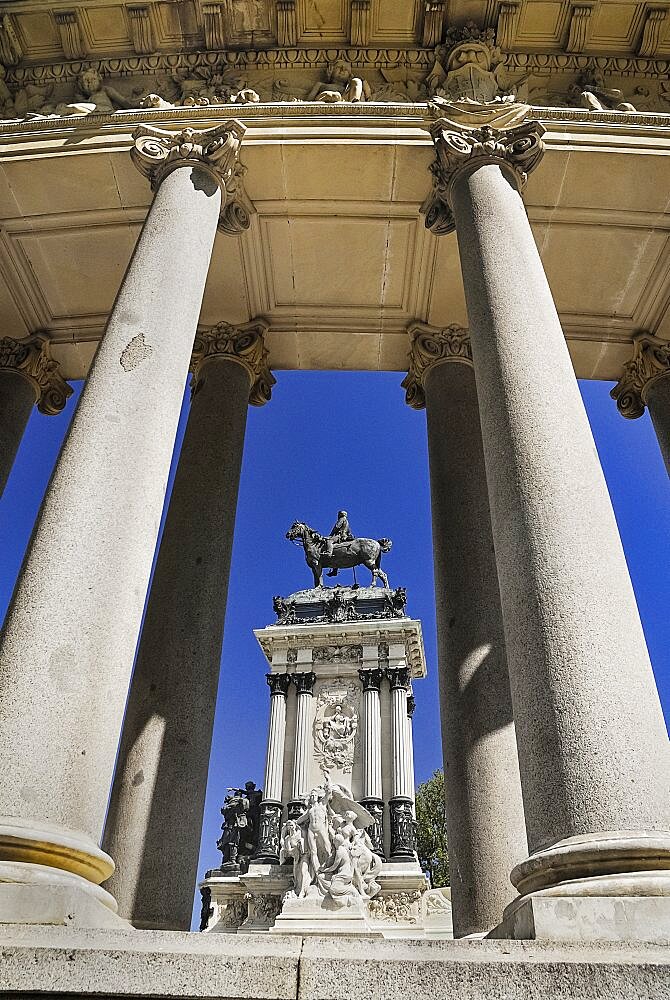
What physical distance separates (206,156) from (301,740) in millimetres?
50963

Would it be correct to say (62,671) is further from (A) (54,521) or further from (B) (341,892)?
(B) (341,892)

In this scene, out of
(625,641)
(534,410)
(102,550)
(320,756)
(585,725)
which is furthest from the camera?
(320,756)

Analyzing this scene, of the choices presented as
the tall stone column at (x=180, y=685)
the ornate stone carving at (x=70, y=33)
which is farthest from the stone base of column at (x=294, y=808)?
the ornate stone carving at (x=70, y=33)

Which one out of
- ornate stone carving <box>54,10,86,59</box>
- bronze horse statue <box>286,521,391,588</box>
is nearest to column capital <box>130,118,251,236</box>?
ornate stone carving <box>54,10,86,59</box>

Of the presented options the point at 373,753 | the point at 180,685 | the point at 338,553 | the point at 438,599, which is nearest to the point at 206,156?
the point at 438,599

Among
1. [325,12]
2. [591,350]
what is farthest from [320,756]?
[325,12]

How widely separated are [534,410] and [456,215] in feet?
28.9

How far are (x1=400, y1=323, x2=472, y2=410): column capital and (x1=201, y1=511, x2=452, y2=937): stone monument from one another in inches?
1286

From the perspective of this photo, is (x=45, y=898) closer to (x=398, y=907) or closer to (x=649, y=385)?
(x=649, y=385)

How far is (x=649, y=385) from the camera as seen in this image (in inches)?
1147

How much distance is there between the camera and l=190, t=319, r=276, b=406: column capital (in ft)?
93.6

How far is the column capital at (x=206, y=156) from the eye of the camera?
69.9ft

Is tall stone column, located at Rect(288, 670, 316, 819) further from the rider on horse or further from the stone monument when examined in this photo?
the rider on horse

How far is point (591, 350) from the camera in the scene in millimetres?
31250
